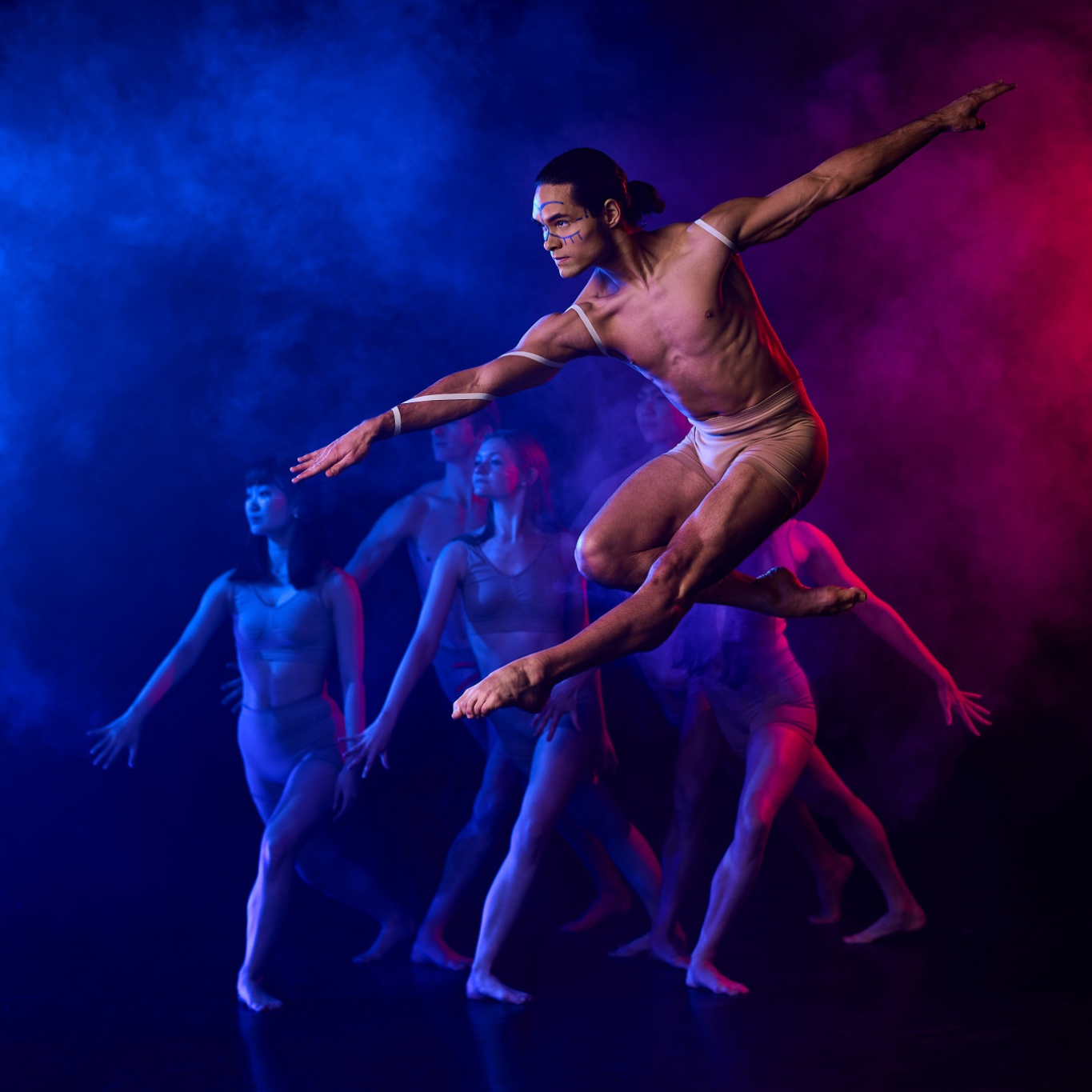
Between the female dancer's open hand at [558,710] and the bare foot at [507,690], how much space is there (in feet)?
5.75

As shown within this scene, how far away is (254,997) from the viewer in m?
4.26

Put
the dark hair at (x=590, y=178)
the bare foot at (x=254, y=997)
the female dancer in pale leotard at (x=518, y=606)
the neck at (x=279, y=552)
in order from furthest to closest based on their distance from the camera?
the neck at (x=279, y=552) < the female dancer in pale leotard at (x=518, y=606) < the bare foot at (x=254, y=997) < the dark hair at (x=590, y=178)

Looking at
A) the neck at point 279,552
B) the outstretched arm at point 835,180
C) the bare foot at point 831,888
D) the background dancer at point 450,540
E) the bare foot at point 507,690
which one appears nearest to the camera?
the bare foot at point 507,690

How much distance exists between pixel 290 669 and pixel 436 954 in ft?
4.02

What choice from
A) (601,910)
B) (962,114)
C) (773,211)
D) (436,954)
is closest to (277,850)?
(436,954)

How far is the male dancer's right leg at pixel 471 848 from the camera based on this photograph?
4810mm

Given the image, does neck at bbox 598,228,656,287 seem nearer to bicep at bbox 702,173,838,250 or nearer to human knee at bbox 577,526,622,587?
bicep at bbox 702,173,838,250

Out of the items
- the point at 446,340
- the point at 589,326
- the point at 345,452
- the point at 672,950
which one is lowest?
the point at 672,950

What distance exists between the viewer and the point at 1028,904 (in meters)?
5.25

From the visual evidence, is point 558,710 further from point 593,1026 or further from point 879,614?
point 879,614

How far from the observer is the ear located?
2.90m

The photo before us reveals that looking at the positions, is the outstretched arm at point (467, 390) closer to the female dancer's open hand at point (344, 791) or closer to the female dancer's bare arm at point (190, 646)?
the female dancer's open hand at point (344, 791)

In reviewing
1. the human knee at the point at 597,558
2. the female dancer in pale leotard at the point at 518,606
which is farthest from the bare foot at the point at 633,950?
the human knee at the point at 597,558

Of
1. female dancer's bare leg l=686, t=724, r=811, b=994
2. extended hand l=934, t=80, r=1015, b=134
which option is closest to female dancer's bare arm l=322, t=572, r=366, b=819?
female dancer's bare leg l=686, t=724, r=811, b=994
